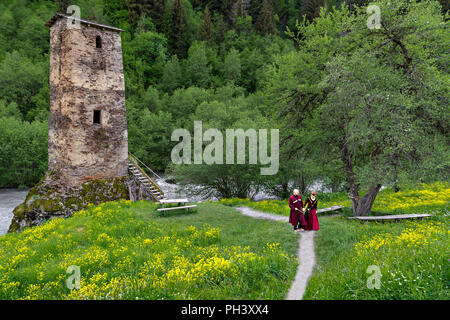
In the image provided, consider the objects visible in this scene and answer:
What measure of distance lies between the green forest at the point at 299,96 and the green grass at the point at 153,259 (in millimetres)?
5376

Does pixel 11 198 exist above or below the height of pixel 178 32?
below

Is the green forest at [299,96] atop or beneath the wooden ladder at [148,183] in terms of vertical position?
atop

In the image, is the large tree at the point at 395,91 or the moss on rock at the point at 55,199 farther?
the moss on rock at the point at 55,199

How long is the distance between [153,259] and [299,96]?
34.8 ft

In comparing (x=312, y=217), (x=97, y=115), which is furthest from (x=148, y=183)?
(x=312, y=217)

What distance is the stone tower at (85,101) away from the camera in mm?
17078

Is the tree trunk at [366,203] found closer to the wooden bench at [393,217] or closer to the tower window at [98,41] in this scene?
the wooden bench at [393,217]

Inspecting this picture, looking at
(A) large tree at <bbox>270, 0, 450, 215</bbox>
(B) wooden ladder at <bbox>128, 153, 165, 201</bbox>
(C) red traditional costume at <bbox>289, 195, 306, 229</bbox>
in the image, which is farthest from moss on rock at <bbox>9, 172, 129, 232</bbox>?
(A) large tree at <bbox>270, 0, 450, 215</bbox>

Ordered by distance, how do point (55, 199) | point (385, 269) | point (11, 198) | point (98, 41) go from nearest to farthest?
point (385, 269) → point (55, 199) → point (98, 41) → point (11, 198)

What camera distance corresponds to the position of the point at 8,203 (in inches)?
1048

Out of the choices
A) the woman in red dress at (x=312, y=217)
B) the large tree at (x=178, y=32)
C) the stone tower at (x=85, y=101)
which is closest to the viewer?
the woman in red dress at (x=312, y=217)

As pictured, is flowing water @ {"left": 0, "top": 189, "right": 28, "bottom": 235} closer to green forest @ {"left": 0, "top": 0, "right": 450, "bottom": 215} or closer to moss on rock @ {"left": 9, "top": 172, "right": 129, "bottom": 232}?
green forest @ {"left": 0, "top": 0, "right": 450, "bottom": 215}

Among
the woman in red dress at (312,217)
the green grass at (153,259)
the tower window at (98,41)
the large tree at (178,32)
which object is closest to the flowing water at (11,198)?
the green grass at (153,259)

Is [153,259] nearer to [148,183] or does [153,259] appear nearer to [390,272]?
[390,272]
